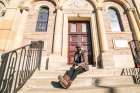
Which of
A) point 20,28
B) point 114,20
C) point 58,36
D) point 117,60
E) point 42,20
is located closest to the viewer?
point 117,60

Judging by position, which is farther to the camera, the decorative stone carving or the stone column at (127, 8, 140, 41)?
the decorative stone carving

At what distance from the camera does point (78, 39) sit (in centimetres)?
1060

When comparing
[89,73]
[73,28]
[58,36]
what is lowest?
[89,73]

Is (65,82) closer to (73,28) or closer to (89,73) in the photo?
(89,73)

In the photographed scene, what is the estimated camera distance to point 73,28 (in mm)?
11148

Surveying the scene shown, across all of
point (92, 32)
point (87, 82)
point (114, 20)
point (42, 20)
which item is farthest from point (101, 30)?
point (87, 82)

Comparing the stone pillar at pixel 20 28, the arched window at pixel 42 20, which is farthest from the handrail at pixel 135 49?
the stone pillar at pixel 20 28

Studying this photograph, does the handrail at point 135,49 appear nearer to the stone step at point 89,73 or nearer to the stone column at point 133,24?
the stone column at point 133,24

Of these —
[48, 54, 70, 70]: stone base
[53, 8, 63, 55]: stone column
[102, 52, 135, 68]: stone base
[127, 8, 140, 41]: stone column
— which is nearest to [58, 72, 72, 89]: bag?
[48, 54, 70, 70]: stone base

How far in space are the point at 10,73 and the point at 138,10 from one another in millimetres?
10021

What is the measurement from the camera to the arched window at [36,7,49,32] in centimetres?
1071

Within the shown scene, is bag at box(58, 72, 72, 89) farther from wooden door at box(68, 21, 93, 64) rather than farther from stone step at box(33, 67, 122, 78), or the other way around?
wooden door at box(68, 21, 93, 64)

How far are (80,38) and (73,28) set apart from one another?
969mm

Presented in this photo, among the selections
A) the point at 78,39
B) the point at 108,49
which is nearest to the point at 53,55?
the point at 78,39
